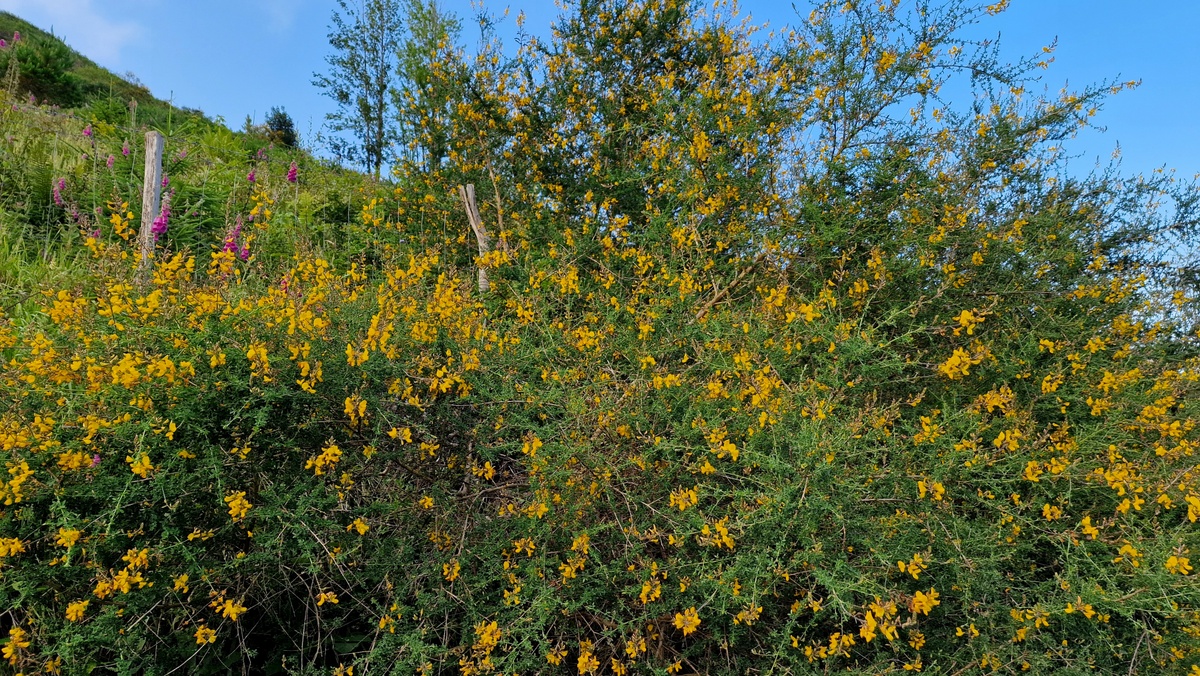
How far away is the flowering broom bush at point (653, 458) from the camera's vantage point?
224cm

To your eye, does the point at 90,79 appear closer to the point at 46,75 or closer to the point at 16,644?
the point at 46,75

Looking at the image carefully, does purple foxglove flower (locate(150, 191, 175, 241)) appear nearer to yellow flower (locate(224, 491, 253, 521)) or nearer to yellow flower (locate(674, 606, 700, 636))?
yellow flower (locate(224, 491, 253, 521))

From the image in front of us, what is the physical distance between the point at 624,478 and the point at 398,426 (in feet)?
3.11

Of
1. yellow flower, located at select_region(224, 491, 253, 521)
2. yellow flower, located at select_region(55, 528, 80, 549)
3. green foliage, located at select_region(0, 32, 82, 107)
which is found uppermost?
green foliage, located at select_region(0, 32, 82, 107)

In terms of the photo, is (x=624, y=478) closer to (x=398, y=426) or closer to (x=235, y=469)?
(x=398, y=426)

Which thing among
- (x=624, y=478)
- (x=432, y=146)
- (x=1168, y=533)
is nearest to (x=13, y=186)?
(x=432, y=146)

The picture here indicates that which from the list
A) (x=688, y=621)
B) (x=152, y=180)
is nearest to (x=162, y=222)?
(x=152, y=180)

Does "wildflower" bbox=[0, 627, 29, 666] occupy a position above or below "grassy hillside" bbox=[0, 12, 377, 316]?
below

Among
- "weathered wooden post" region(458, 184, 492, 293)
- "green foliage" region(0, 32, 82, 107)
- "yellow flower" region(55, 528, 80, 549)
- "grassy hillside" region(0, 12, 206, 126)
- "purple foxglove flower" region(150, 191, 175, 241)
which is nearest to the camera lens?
"yellow flower" region(55, 528, 80, 549)

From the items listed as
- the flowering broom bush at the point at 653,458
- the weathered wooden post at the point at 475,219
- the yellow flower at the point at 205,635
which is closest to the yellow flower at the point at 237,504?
the flowering broom bush at the point at 653,458

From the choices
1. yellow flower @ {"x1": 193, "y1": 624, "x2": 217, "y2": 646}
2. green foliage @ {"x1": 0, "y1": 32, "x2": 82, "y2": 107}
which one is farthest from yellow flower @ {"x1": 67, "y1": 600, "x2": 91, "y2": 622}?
green foliage @ {"x1": 0, "y1": 32, "x2": 82, "y2": 107}

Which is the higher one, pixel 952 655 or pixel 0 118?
pixel 0 118

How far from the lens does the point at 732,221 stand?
4.14 meters

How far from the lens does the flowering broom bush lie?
224cm
